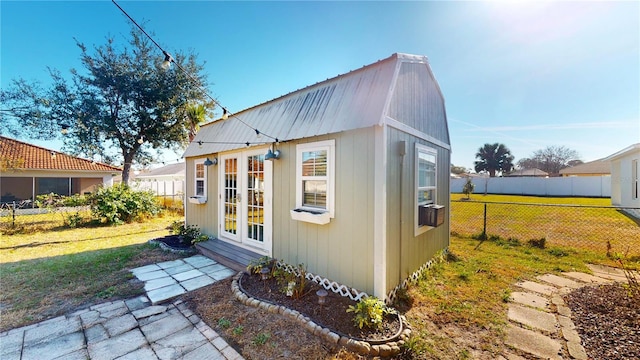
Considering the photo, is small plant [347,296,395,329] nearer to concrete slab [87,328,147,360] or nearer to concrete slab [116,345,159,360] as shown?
concrete slab [116,345,159,360]

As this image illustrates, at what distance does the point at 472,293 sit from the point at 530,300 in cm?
73

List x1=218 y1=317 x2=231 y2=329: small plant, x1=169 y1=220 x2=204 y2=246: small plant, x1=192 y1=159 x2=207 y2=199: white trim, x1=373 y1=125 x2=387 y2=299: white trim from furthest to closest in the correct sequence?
x1=192 y1=159 x2=207 y2=199: white trim → x1=169 y1=220 x2=204 y2=246: small plant → x1=373 y1=125 x2=387 y2=299: white trim → x1=218 y1=317 x2=231 y2=329: small plant

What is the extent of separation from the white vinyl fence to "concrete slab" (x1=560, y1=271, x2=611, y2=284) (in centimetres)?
2120

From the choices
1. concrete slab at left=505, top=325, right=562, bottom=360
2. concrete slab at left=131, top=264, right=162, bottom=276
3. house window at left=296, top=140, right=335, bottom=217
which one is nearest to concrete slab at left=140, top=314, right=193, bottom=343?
concrete slab at left=131, top=264, right=162, bottom=276

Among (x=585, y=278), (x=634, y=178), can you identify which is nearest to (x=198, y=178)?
(x=585, y=278)

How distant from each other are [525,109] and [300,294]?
49.5 ft

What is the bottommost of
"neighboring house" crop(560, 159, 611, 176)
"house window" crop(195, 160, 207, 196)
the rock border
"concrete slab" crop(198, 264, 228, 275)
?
"concrete slab" crop(198, 264, 228, 275)

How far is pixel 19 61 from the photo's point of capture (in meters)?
8.40

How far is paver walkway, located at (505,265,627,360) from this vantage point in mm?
2398

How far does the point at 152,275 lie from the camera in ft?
13.6

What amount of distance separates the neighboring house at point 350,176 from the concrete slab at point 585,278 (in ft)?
6.57

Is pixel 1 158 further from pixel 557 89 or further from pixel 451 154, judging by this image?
pixel 557 89

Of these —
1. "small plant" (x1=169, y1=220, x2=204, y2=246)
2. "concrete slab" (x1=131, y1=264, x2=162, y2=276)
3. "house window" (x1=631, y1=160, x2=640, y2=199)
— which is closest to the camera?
"concrete slab" (x1=131, y1=264, x2=162, y2=276)

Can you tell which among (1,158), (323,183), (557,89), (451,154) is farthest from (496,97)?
(1,158)
